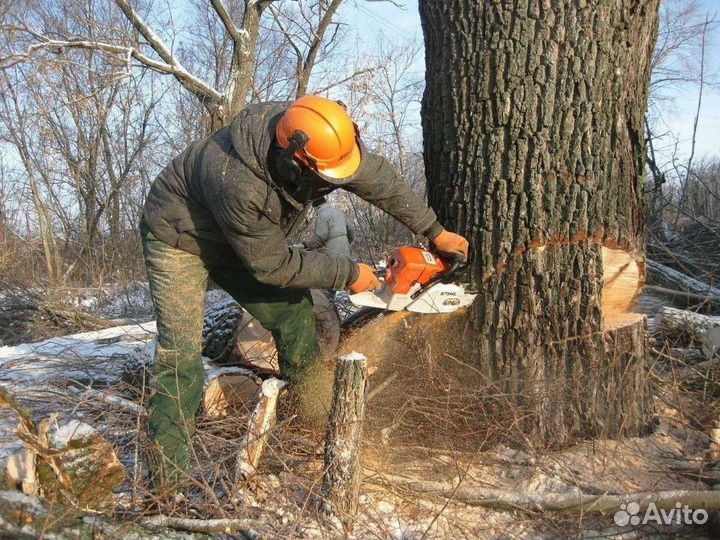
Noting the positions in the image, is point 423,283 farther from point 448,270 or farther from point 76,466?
point 76,466

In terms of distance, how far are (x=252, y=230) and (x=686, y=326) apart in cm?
330

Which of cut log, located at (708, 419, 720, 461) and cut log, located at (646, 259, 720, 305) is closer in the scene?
cut log, located at (708, 419, 720, 461)

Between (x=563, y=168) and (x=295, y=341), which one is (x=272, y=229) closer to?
(x=295, y=341)

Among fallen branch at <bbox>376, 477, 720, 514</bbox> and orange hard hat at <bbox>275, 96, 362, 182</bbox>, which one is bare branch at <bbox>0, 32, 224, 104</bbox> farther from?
fallen branch at <bbox>376, 477, 720, 514</bbox>

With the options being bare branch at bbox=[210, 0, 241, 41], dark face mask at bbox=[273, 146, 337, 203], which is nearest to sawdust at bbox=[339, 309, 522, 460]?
dark face mask at bbox=[273, 146, 337, 203]

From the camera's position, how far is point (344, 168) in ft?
8.23

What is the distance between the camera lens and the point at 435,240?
2.90 m

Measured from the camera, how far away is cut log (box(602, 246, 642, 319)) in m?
2.88

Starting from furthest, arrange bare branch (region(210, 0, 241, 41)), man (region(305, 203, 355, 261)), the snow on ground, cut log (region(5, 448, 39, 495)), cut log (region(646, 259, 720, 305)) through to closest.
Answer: bare branch (region(210, 0, 241, 41)) < man (region(305, 203, 355, 261)) < cut log (region(646, 259, 720, 305)) < the snow on ground < cut log (region(5, 448, 39, 495))

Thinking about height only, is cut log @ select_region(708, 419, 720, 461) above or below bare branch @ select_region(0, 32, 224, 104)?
below

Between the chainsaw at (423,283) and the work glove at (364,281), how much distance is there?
7 cm

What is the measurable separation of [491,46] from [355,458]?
2.07 metres

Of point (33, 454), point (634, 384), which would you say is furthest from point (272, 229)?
point (634, 384)

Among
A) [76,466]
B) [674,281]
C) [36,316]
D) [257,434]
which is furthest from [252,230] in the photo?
[36,316]
